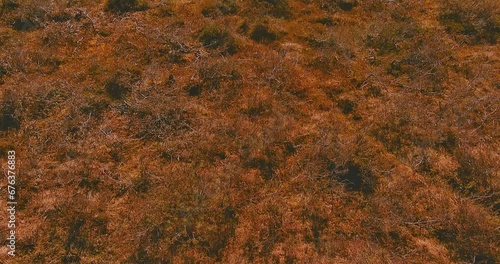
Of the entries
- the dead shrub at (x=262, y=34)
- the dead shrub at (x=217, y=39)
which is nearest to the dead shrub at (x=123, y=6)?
the dead shrub at (x=217, y=39)

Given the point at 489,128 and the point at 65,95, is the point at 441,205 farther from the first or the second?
the point at 65,95

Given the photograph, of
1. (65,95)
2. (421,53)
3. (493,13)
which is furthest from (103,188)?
(493,13)

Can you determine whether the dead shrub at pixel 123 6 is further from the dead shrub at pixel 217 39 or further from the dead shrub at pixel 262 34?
the dead shrub at pixel 262 34

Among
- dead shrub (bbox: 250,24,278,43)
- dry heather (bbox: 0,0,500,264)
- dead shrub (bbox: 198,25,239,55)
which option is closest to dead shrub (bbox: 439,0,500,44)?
dry heather (bbox: 0,0,500,264)

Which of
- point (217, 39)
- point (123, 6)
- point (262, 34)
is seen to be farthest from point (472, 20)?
point (123, 6)

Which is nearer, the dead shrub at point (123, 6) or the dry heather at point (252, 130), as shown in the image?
the dry heather at point (252, 130)

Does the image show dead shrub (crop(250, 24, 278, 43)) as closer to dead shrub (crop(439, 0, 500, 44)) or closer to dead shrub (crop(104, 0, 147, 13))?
dead shrub (crop(104, 0, 147, 13))

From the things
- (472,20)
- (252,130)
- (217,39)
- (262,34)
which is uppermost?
(472,20)

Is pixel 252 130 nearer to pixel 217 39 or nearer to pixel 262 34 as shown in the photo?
pixel 217 39

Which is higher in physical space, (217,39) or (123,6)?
(123,6)
